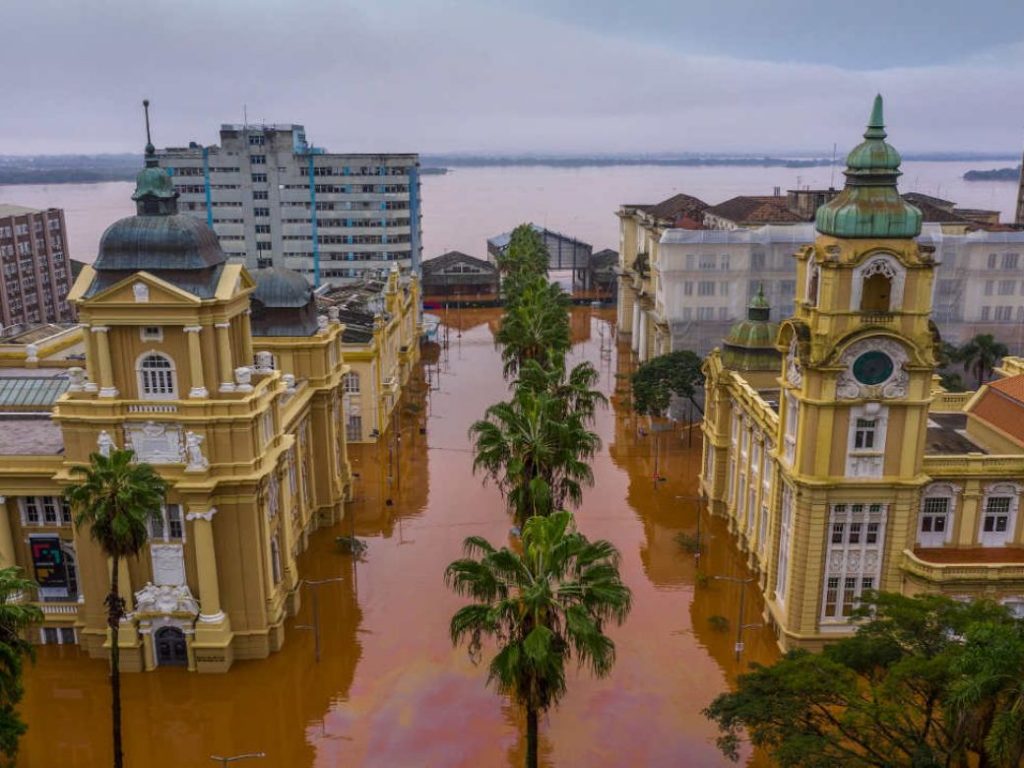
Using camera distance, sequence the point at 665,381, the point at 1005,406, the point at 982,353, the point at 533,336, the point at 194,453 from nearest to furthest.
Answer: the point at 194,453
the point at 1005,406
the point at 533,336
the point at 665,381
the point at 982,353

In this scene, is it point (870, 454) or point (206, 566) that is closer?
point (870, 454)

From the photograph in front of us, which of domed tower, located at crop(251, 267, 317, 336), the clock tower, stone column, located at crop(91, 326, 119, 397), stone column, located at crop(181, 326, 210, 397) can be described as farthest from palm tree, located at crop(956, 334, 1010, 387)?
stone column, located at crop(91, 326, 119, 397)

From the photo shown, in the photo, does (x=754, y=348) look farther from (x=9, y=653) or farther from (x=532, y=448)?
(x=9, y=653)

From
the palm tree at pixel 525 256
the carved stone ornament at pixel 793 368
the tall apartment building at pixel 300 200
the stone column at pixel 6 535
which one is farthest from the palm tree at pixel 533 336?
the tall apartment building at pixel 300 200

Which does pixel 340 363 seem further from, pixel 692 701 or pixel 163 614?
pixel 692 701

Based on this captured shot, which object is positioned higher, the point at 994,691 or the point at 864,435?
the point at 864,435

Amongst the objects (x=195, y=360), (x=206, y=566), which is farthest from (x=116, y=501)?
(x=206, y=566)

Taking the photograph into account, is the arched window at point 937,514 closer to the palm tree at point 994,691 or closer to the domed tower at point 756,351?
the domed tower at point 756,351
